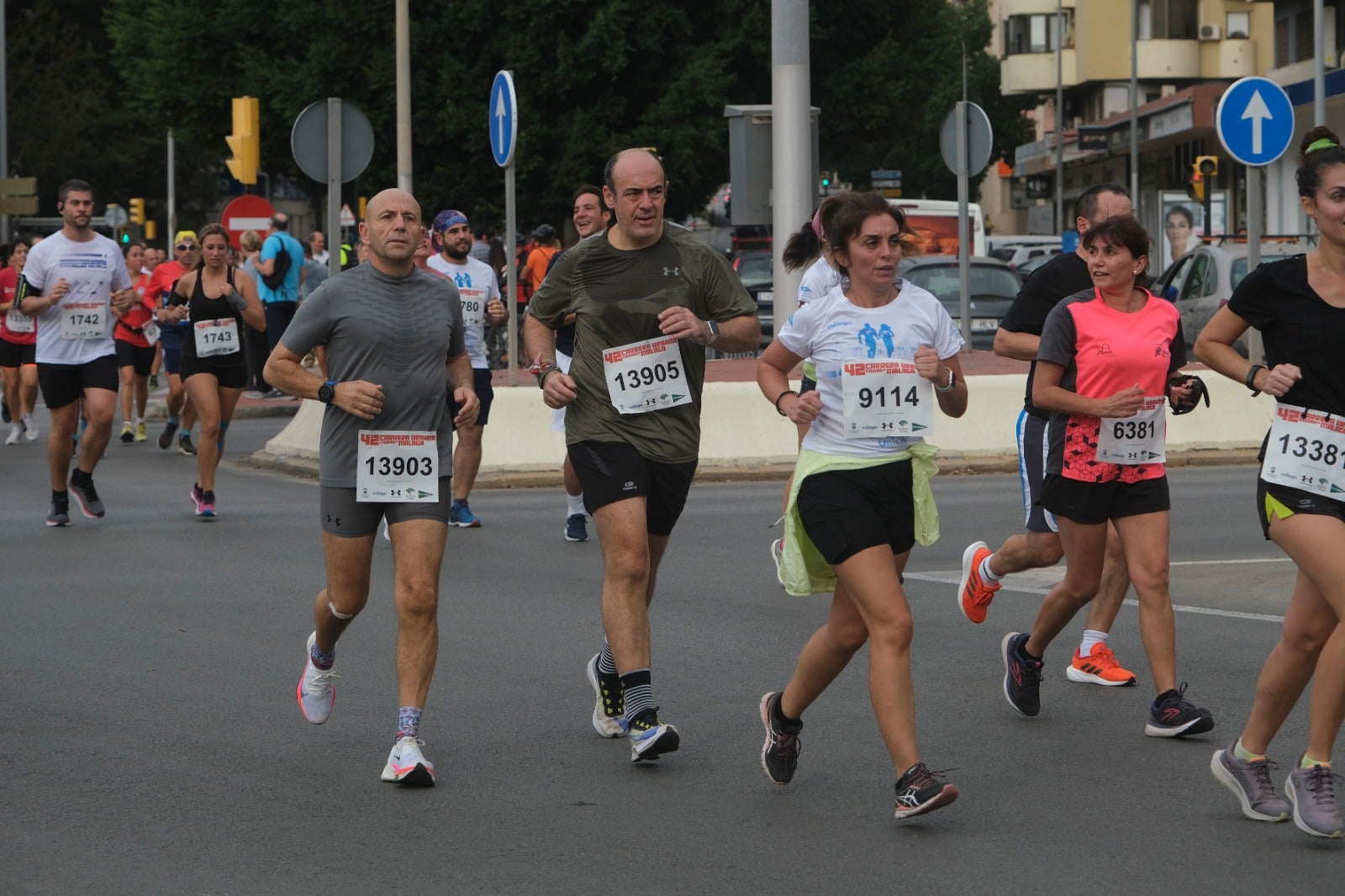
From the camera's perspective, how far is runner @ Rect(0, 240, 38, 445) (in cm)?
1928

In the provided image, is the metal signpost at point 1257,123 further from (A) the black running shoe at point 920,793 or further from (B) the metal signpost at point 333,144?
(A) the black running shoe at point 920,793

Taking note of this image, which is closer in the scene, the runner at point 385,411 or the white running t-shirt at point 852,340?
the white running t-shirt at point 852,340

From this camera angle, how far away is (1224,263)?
806 inches

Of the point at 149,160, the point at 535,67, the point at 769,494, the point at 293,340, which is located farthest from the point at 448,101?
the point at 149,160

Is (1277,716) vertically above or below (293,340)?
below

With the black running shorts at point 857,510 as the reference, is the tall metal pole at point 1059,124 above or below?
above

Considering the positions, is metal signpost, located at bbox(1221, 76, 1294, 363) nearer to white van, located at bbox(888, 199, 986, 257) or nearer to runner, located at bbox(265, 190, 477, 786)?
runner, located at bbox(265, 190, 477, 786)

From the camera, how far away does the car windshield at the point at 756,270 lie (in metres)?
28.9

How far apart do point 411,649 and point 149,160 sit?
6902 centimetres

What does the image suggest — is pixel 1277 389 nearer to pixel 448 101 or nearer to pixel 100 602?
pixel 100 602

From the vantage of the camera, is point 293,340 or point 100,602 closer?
point 293,340

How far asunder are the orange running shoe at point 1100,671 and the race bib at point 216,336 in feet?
22.9

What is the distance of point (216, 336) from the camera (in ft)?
43.0

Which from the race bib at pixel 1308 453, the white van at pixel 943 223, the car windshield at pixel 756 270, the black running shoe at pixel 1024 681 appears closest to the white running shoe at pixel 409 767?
the black running shoe at pixel 1024 681
